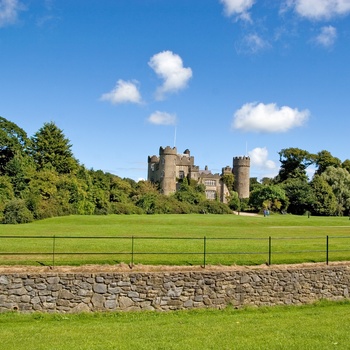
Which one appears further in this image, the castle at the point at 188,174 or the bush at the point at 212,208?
the castle at the point at 188,174

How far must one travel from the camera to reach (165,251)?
18016mm

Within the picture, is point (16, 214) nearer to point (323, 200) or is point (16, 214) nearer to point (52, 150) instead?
point (52, 150)

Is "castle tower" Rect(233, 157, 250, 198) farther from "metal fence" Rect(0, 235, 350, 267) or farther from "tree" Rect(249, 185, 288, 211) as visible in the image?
"metal fence" Rect(0, 235, 350, 267)

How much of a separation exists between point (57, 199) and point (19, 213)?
8.04 meters

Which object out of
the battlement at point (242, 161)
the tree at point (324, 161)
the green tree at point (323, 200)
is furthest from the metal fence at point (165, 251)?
the battlement at point (242, 161)

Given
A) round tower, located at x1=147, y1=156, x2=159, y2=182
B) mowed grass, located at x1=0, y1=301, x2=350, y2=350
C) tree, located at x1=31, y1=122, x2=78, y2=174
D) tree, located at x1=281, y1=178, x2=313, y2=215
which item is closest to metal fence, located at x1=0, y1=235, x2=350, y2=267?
mowed grass, located at x1=0, y1=301, x2=350, y2=350

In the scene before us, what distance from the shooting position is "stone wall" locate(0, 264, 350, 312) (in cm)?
1375

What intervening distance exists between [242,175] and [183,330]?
93547 millimetres

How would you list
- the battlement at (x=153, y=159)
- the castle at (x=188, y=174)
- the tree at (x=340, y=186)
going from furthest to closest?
the battlement at (x=153, y=159) < the castle at (x=188, y=174) < the tree at (x=340, y=186)

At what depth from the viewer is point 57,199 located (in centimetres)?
4431

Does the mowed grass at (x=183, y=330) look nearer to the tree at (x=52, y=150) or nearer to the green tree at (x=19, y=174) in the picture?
the green tree at (x=19, y=174)

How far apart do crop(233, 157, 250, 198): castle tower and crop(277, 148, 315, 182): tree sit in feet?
40.0

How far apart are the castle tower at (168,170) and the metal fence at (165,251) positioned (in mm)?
69098

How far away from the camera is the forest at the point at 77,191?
43.2 meters
